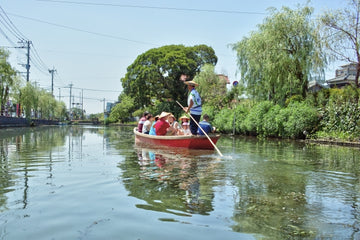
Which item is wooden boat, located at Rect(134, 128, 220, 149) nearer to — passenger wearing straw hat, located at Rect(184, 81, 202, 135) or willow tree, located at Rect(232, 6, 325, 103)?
passenger wearing straw hat, located at Rect(184, 81, 202, 135)

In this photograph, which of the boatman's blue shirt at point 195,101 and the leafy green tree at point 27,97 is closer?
the boatman's blue shirt at point 195,101

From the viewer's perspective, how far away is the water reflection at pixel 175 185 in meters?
3.42

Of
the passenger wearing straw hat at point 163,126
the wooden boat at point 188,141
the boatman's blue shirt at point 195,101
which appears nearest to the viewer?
the wooden boat at point 188,141

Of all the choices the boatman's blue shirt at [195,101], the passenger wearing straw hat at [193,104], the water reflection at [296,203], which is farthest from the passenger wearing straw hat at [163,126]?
the water reflection at [296,203]

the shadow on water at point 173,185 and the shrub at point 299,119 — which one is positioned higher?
the shrub at point 299,119

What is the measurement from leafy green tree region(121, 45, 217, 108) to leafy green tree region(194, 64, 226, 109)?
6.61 metres

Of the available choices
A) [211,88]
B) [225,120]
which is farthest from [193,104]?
[211,88]

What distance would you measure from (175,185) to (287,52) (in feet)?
56.5

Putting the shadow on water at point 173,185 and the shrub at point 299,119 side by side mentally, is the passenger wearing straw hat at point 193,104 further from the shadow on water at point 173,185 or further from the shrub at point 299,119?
the shrub at point 299,119

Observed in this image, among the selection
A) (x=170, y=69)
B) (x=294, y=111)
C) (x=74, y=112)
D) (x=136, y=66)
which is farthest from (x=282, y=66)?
(x=74, y=112)

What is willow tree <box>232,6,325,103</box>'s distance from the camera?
18.7 m

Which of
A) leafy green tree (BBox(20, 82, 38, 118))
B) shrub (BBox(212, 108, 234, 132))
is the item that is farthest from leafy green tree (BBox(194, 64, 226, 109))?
leafy green tree (BBox(20, 82, 38, 118))

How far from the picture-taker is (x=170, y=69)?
40.4m

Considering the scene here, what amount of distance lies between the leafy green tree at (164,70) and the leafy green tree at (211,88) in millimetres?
6612
